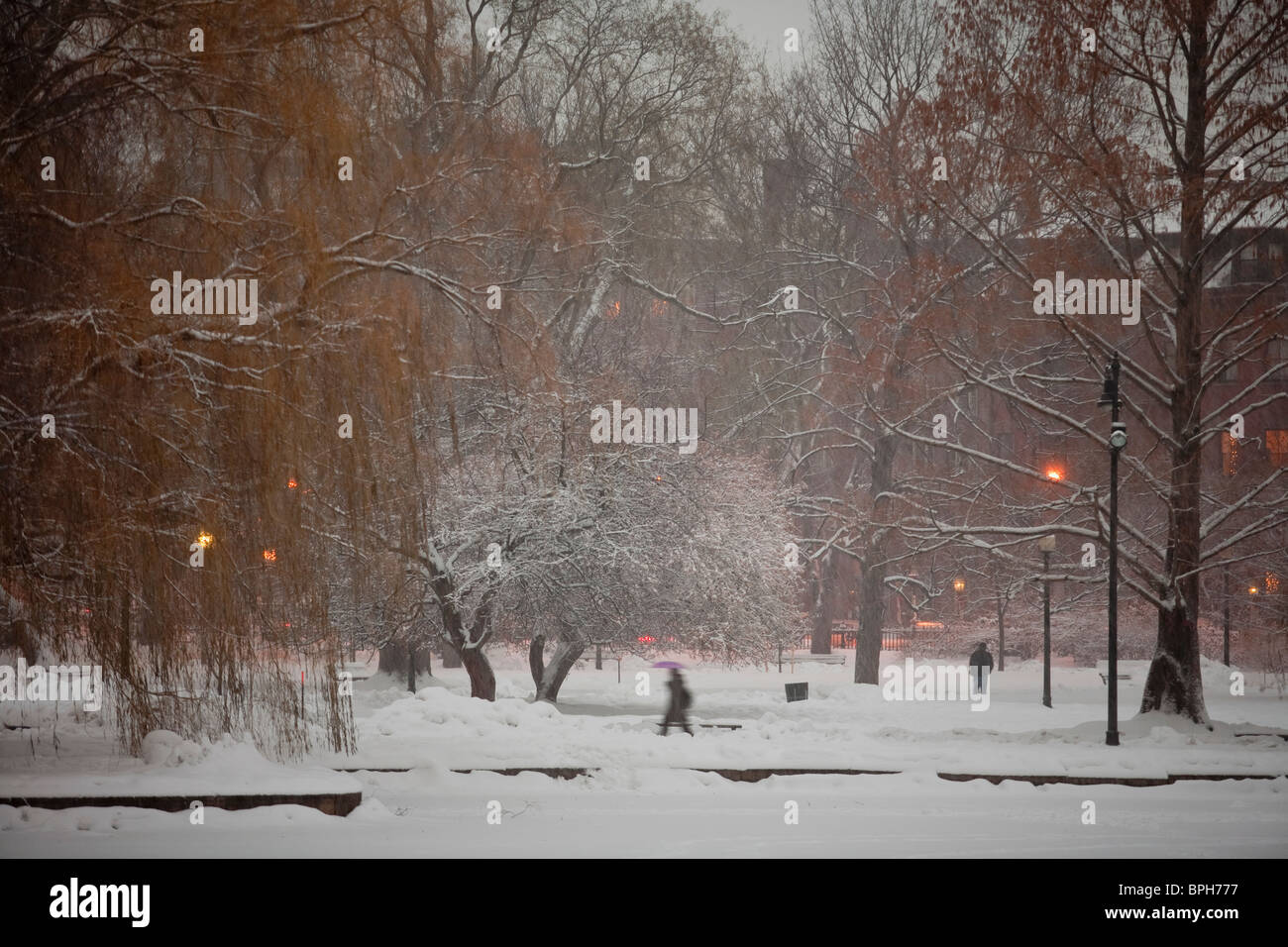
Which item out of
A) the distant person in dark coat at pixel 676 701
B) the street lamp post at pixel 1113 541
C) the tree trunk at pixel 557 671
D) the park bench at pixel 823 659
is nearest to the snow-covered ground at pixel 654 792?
the street lamp post at pixel 1113 541

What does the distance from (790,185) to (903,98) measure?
6657 millimetres

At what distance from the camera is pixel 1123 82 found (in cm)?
2270

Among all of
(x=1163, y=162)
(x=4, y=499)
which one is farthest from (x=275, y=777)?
(x=1163, y=162)

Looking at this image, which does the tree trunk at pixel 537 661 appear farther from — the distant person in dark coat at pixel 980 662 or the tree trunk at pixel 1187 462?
the tree trunk at pixel 1187 462

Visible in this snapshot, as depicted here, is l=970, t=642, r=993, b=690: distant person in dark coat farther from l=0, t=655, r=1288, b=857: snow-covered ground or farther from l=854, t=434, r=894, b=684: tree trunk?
l=0, t=655, r=1288, b=857: snow-covered ground

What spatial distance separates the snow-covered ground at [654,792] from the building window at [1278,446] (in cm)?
1733

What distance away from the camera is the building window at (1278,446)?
36.4 metres

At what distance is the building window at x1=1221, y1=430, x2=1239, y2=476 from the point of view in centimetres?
3772

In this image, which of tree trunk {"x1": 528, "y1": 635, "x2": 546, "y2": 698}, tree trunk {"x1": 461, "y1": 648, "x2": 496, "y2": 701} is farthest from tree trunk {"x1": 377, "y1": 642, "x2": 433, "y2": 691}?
tree trunk {"x1": 461, "y1": 648, "x2": 496, "y2": 701}

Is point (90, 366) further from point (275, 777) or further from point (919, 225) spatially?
point (919, 225)

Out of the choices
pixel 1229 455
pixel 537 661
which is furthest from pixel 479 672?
pixel 1229 455

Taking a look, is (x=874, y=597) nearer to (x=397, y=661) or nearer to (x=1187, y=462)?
(x=397, y=661)

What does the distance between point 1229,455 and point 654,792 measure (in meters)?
32.9

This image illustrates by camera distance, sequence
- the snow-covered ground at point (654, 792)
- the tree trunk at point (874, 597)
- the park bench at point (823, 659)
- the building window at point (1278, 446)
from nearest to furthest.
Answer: the snow-covered ground at point (654, 792)
the tree trunk at point (874, 597)
the building window at point (1278, 446)
the park bench at point (823, 659)
